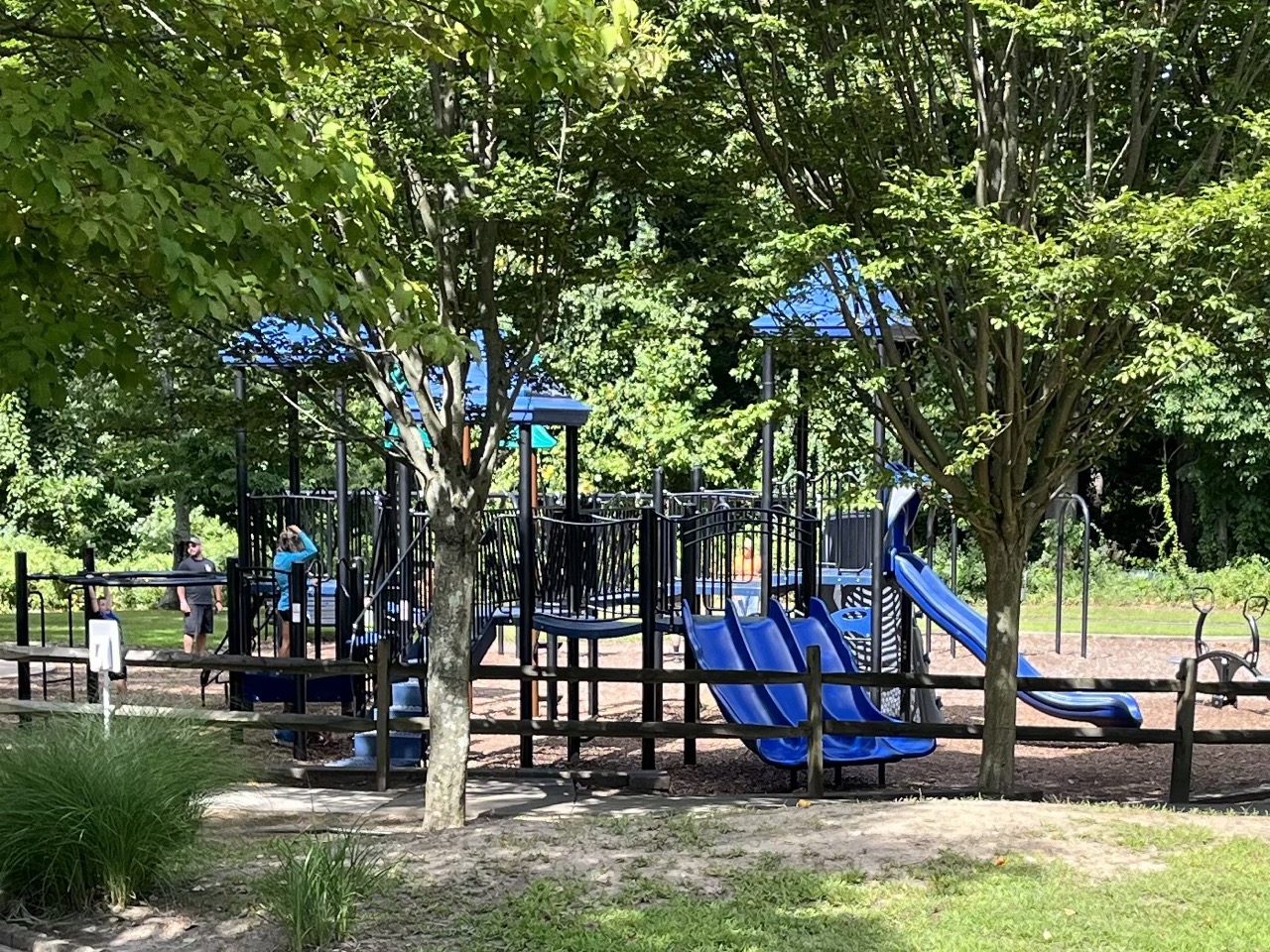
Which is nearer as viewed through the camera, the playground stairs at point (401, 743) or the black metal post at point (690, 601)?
the playground stairs at point (401, 743)

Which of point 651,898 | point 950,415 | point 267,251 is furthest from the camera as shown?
point 950,415

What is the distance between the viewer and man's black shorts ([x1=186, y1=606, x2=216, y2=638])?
15.6 metres

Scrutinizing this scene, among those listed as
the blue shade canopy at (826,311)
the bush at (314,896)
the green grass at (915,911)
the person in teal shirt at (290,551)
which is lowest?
the green grass at (915,911)

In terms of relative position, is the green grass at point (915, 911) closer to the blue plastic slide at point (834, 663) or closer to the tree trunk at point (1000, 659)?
the tree trunk at point (1000, 659)

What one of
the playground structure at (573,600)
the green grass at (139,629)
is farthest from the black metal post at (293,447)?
the green grass at (139,629)

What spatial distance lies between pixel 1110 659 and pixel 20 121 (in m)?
16.3

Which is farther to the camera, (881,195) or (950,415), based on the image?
(950,415)

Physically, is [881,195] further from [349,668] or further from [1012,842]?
[349,668]

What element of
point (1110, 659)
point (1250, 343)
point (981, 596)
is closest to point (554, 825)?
point (1250, 343)

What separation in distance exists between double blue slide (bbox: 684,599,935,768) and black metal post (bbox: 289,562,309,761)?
10.0ft

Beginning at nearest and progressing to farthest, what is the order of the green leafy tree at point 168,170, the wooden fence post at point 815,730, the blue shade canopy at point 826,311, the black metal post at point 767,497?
the green leafy tree at point 168,170 < the blue shade canopy at point 826,311 < the wooden fence post at point 815,730 < the black metal post at point 767,497

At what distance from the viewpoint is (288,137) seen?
572 centimetres

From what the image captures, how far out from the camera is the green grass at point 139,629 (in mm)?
20109

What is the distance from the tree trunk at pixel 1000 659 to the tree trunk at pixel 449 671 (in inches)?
130
